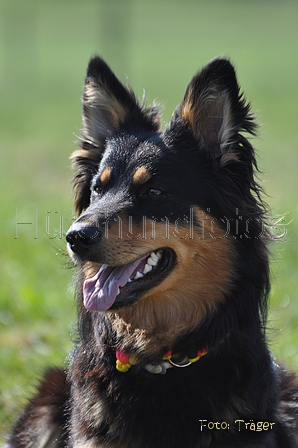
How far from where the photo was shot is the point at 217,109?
3906 millimetres

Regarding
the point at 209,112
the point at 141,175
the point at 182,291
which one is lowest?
the point at 182,291

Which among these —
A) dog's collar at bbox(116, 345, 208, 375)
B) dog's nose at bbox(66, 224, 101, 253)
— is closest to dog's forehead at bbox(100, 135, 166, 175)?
dog's nose at bbox(66, 224, 101, 253)

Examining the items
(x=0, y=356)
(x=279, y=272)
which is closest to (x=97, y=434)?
(x=0, y=356)

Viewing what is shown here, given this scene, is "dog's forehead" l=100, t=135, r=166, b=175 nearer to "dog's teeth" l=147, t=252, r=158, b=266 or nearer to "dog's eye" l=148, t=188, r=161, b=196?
"dog's eye" l=148, t=188, r=161, b=196

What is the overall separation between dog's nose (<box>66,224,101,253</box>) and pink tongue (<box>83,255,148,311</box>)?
309 millimetres

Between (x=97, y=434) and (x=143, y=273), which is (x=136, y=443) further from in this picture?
(x=143, y=273)

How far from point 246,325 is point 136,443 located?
100cm

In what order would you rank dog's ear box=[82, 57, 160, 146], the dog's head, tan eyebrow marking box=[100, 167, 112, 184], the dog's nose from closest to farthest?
the dog's nose < the dog's head < tan eyebrow marking box=[100, 167, 112, 184] < dog's ear box=[82, 57, 160, 146]

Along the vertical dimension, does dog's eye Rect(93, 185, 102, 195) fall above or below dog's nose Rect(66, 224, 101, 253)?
above

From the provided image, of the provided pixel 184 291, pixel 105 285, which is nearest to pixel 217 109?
pixel 184 291

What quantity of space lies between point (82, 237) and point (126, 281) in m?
0.43

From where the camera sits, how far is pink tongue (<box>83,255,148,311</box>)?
12.0 ft

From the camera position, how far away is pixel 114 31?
82.7ft

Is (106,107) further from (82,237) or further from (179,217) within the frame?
(82,237)
